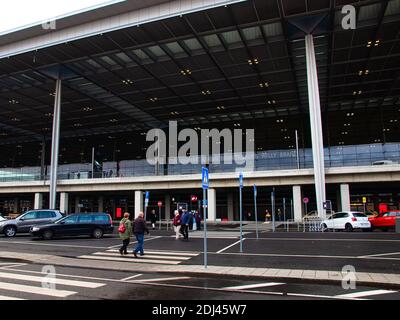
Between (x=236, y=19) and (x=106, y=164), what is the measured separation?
141 feet

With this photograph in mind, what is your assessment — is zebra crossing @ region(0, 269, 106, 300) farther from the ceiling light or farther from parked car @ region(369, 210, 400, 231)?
the ceiling light

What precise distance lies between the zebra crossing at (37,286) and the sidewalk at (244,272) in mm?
2221

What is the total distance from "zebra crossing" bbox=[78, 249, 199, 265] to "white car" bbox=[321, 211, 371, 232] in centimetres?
1523

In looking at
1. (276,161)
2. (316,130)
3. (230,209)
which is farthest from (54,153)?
(316,130)

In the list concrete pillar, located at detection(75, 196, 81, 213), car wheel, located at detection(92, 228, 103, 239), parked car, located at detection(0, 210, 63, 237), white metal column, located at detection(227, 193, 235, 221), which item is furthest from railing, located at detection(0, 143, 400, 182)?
car wheel, located at detection(92, 228, 103, 239)

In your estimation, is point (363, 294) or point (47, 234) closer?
point (363, 294)

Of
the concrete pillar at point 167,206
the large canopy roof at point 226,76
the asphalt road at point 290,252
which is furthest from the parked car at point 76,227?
the concrete pillar at point 167,206

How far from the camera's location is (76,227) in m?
22.2

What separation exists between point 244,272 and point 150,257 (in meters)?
5.10

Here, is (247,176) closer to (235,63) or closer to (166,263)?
(235,63)

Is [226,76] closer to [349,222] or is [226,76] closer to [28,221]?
[349,222]
